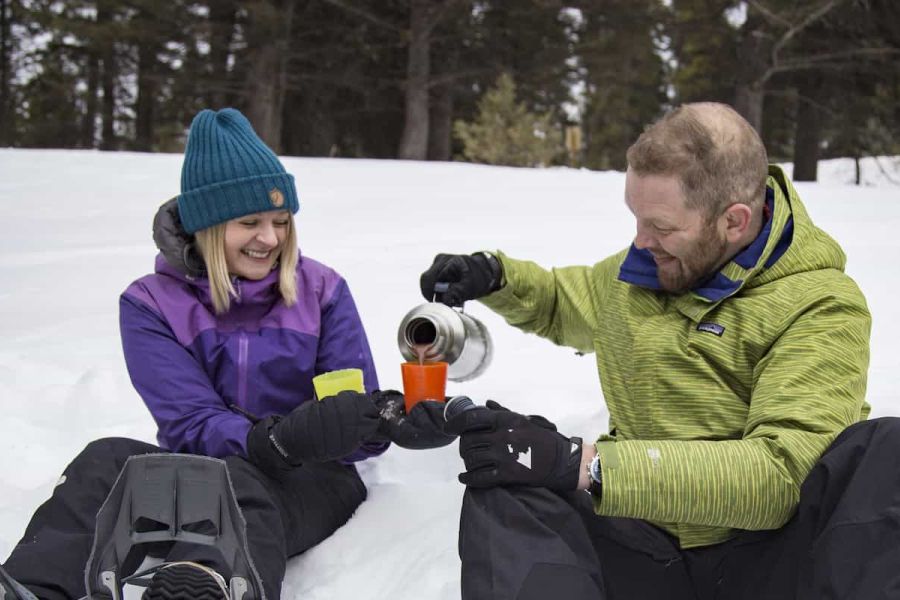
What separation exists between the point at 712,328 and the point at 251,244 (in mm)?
1394

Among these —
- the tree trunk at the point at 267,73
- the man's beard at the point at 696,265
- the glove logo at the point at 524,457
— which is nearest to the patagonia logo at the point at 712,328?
the man's beard at the point at 696,265

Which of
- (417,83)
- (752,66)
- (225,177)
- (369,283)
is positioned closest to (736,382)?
(225,177)

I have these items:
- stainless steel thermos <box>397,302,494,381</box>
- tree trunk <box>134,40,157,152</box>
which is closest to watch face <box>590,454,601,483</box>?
stainless steel thermos <box>397,302,494,381</box>

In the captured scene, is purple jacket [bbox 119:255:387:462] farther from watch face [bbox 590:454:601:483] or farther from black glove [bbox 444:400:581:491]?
watch face [bbox 590:454:601:483]

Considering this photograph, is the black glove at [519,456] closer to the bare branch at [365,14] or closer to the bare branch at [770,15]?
the bare branch at [770,15]

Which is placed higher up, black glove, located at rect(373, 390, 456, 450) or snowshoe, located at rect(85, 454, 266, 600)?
black glove, located at rect(373, 390, 456, 450)

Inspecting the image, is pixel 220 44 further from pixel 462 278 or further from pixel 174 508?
pixel 174 508

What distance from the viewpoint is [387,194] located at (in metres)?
9.19

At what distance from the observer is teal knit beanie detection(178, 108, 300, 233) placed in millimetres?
2783

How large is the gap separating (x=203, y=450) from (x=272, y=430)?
26 cm

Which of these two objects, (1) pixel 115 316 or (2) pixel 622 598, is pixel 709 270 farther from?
(1) pixel 115 316

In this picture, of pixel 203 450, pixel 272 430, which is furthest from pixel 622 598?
pixel 203 450

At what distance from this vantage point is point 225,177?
2791mm

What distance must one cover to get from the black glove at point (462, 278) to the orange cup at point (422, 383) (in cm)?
44
